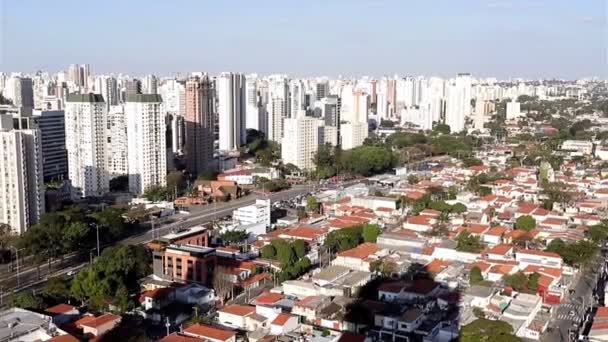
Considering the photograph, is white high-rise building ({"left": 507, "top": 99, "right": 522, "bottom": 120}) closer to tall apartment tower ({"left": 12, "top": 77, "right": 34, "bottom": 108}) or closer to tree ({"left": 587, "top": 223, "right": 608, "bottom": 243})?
tall apartment tower ({"left": 12, "top": 77, "right": 34, "bottom": 108})

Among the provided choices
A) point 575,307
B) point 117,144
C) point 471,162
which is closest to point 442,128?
→ point 471,162

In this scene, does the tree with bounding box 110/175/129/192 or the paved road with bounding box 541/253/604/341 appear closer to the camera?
the paved road with bounding box 541/253/604/341

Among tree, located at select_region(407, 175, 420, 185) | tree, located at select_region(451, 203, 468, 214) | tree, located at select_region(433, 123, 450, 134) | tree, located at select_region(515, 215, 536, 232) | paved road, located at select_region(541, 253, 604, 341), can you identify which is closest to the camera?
paved road, located at select_region(541, 253, 604, 341)

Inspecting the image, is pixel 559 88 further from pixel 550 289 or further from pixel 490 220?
pixel 550 289

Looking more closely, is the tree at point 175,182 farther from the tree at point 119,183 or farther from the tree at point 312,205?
the tree at point 312,205

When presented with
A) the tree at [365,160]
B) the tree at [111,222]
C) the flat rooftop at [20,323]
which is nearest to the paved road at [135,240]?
the tree at [111,222]

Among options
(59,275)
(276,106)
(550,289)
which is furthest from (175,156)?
(550,289)

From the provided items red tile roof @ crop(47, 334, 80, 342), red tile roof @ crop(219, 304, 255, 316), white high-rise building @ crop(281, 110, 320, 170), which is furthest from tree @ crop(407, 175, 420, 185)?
red tile roof @ crop(47, 334, 80, 342)
